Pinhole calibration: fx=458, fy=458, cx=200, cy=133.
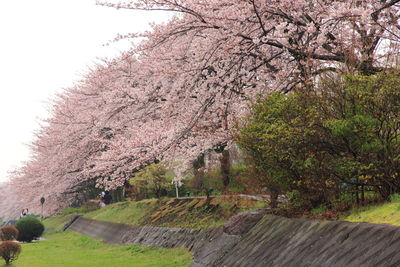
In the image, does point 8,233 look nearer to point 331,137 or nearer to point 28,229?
point 28,229

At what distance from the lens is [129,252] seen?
1692cm

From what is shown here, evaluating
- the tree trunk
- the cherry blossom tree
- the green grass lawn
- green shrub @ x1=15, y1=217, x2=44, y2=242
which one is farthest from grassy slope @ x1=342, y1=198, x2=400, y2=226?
green shrub @ x1=15, y1=217, x2=44, y2=242

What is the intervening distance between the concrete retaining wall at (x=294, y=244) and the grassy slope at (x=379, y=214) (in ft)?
1.21

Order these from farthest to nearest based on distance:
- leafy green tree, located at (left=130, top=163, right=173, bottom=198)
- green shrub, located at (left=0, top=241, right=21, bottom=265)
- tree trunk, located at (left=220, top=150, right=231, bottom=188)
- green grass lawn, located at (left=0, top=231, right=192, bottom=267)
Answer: leafy green tree, located at (left=130, top=163, right=173, bottom=198) < tree trunk, located at (left=220, top=150, right=231, bottom=188) < green shrub, located at (left=0, top=241, right=21, bottom=265) < green grass lawn, located at (left=0, top=231, right=192, bottom=267)

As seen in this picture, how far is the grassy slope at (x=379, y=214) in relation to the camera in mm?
6143

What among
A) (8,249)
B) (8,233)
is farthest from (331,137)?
(8,233)

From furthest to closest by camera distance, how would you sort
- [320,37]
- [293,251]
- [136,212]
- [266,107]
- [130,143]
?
[136,212], [130,143], [320,37], [266,107], [293,251]

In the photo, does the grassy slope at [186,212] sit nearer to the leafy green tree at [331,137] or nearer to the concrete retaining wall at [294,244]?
the concrete retaining wall at [294,244]

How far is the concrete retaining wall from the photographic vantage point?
17.7 ft

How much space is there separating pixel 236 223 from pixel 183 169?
5768 millimetres

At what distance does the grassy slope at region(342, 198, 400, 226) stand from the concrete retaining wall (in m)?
0.37

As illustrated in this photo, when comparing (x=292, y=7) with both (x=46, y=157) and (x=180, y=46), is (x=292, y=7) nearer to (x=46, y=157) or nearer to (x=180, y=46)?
(x=180, y=46)

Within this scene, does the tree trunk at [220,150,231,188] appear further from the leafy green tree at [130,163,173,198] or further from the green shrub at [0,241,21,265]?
the green shrub at [0,241,21,265]

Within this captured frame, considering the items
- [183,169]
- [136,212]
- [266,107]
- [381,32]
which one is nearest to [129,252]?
[183,169]
